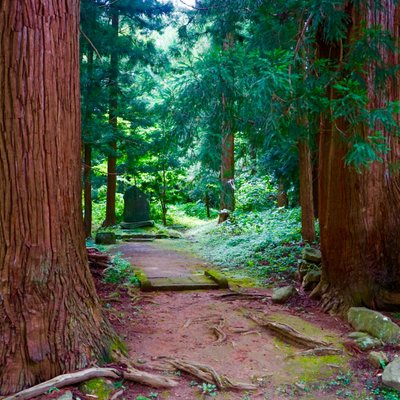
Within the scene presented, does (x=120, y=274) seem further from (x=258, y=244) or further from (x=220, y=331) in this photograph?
(x=258, y=244)

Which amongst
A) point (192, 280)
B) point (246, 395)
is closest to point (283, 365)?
point (246, 395)

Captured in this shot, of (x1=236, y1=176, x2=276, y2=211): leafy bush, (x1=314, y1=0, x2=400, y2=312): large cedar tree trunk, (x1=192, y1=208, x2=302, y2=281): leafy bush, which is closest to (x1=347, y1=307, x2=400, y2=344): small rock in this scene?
(x1=314, y1=0, x2=400, y2=312): large cedar tree trunk

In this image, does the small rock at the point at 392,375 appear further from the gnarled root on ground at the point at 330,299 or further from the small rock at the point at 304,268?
the small rock at the point at 304,268

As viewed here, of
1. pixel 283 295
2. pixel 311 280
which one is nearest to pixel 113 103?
pixel 311 280

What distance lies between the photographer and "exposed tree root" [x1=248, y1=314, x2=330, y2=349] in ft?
15.4

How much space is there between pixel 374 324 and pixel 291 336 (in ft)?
3.17

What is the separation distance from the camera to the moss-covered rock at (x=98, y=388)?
11.2ft

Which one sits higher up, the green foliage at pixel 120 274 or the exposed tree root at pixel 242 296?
the green foliage at pixel 120 274

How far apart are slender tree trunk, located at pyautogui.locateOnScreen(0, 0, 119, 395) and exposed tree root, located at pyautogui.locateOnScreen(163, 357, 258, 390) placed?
0.89 meters

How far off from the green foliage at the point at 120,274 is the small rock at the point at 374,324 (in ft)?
12.2

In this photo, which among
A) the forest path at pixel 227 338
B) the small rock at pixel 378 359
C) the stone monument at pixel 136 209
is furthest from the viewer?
the stone monument at pixel 136 209

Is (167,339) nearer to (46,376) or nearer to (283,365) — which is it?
(283,365)

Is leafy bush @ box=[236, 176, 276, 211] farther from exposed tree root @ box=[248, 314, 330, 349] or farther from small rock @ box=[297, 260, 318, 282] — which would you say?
exposed tree root @ box=[248, 314, 330, 349]

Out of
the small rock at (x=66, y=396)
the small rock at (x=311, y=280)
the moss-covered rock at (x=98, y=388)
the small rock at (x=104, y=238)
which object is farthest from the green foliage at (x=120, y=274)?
the small rock at (x=104, y=238)
